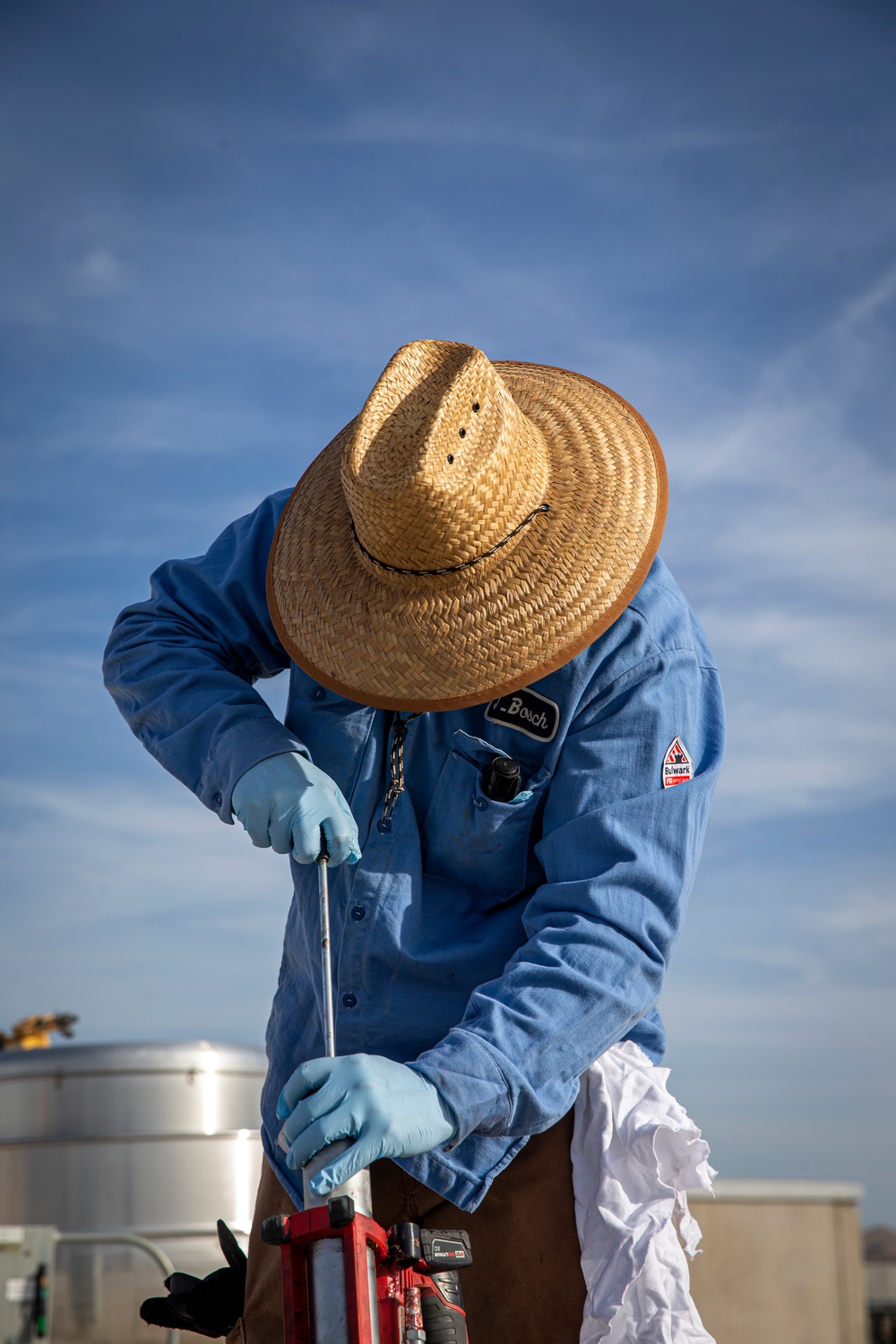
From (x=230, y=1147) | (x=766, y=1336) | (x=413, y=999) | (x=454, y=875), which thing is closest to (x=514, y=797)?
(x=454, y=875)

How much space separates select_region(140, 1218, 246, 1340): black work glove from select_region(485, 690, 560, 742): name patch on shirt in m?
1.08

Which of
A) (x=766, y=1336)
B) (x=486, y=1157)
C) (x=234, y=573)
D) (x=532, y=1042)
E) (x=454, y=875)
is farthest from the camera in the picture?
(x=766, y=1336)

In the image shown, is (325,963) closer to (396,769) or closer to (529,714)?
(396,769)

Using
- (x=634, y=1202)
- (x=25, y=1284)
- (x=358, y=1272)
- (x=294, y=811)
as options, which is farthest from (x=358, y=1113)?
(x=25, y=1284)

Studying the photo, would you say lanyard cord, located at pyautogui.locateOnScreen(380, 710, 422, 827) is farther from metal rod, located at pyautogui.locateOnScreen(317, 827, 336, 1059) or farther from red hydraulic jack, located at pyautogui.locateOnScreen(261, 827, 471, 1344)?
red hydraulic jack, located at pyautogui.locateOnScreen(261, 827, 471, 1344)

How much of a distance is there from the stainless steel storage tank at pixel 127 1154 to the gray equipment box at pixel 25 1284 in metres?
0.12

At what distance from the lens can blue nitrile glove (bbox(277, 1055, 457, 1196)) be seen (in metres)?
1.68

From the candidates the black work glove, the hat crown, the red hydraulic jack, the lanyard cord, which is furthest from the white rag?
the hat crown

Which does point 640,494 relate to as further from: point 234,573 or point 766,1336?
point 766,1336

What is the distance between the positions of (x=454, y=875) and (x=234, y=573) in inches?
30.1

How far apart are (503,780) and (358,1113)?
25.7 inches

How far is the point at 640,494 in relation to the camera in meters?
2.16

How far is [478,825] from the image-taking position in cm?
215

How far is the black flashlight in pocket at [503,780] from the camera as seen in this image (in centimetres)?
212
